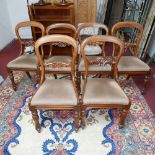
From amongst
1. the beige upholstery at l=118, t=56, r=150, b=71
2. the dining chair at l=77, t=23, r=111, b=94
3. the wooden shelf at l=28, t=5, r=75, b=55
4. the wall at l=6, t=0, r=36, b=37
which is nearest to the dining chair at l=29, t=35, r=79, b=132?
the dining chair at l=77, t=23, r=111, b=94

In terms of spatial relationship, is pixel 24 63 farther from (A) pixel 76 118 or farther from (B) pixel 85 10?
(B) pixel 85 10

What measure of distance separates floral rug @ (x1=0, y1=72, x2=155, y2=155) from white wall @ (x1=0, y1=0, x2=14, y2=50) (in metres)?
2.06

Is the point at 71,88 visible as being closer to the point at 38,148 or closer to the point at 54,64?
the point at 54,64

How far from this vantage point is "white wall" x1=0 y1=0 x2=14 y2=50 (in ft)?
11.7

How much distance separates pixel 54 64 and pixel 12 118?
2.66ft

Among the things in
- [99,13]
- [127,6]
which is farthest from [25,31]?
[127,6]

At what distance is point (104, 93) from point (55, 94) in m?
0.45

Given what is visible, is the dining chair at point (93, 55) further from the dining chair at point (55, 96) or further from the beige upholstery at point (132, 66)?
the dining chair at point (55, 96)

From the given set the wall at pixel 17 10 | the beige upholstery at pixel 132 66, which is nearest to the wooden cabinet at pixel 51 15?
the wall at pixel 17 10

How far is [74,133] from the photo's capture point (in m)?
1.68

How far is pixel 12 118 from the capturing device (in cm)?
187

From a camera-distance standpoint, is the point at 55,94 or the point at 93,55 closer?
the point at 55,94

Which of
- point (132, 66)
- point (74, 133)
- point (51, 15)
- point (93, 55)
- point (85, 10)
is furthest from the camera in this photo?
point (85, 10)

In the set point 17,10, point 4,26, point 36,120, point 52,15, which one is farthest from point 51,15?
point 36,120
